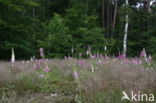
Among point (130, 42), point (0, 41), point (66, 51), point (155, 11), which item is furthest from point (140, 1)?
point (0, 41)

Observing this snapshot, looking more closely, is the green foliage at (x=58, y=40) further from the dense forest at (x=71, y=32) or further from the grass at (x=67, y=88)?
the grass at (x=67, y=88)

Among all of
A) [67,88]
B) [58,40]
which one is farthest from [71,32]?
[67,88]

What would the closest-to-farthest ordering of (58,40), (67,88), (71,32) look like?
(67,88) → (58,40) → (71,32)

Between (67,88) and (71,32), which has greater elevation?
(71,32)

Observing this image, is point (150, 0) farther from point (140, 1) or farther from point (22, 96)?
point (22, 96)

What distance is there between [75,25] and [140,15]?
705 centimetres

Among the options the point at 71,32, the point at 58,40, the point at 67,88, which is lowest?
the point at 67,88

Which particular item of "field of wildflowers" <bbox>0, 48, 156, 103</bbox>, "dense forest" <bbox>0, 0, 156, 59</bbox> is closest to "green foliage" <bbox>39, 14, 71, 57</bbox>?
"dense forest" <bbox>0, 0, 156, 59</bbox>

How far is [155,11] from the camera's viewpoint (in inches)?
736

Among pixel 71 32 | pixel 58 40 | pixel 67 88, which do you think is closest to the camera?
pixel 67 88

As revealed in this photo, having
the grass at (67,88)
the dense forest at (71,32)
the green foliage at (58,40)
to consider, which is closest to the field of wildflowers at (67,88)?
the grass at (67,88)

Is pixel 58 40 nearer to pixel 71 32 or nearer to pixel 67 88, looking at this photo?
pixel 71 32

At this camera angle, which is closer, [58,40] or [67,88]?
[67,88]

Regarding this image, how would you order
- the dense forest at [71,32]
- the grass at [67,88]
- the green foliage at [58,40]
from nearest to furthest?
the grass at [67,88]
the green foliage at [58,40]
the dense forest at [71,32]
